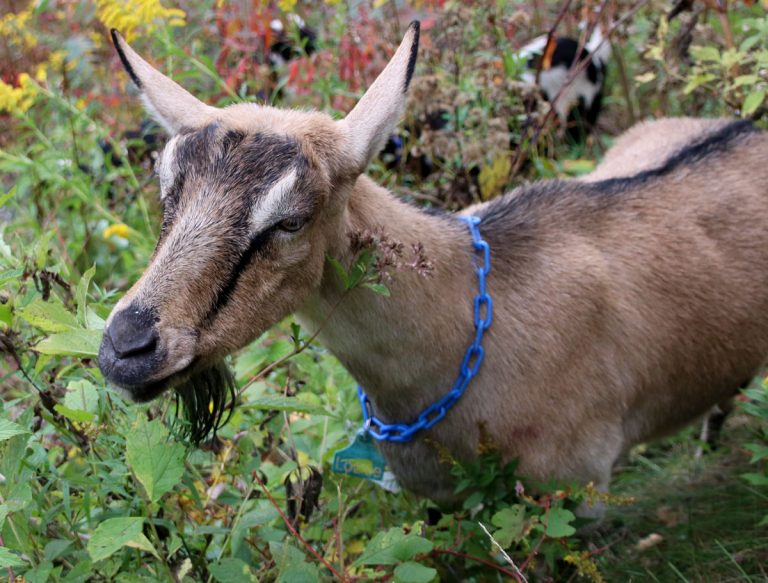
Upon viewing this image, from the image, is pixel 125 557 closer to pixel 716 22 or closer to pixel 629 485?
pixel 629 485

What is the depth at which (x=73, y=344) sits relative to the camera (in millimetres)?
2377

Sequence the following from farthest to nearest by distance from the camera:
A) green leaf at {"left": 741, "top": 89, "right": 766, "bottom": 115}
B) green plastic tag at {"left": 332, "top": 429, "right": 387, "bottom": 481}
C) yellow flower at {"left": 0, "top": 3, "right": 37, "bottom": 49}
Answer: yellow flower at {"left": 0, "top": 3, "right": 37, "bottom": 49}
green leaf at {"left": 741, "top": 89, "right": 766, "bottom": 115}
green plastic tag at {"left": 332, "top": 429, "right": 387, "bottom": 481}

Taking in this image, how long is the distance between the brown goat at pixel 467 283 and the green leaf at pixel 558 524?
1.16ft

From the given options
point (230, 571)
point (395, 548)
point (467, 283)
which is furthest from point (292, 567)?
point (467, 283)

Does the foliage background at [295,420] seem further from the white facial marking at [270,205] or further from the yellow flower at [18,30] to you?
the white facial marking at [270,205]

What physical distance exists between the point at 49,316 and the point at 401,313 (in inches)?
41.5

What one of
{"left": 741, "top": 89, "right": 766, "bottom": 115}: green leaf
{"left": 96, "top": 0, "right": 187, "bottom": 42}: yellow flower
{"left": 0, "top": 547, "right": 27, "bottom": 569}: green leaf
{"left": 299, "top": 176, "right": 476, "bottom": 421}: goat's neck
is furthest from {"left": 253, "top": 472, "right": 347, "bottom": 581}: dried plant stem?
{"left": 741, "top": 89, "right": 766, "bottom": 115}: green leaf

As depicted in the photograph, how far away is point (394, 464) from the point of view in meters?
3.23

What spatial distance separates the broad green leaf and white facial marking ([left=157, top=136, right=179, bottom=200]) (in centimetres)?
43

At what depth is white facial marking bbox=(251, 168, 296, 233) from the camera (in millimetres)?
2455

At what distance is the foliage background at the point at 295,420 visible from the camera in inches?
98.0

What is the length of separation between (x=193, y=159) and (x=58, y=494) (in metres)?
1.11

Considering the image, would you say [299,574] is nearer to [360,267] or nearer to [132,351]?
[132,351]

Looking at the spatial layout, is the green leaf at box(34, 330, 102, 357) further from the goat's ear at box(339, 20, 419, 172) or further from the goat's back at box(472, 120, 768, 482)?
the goat's back at box(472, 120, 768, 482)
